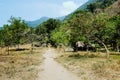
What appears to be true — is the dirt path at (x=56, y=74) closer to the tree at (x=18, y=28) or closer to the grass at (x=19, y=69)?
the grass at (x=19, y=69)

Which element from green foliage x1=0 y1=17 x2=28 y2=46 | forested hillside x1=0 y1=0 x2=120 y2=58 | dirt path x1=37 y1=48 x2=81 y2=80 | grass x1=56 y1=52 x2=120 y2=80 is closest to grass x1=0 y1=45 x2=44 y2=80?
dirt path x1=37 y1=48 x2=81 y2=80

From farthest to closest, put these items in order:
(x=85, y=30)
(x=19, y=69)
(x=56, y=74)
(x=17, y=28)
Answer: (x=17, y=28), (x=85, y=30), (x=19, y=69), (x=56, y=74)

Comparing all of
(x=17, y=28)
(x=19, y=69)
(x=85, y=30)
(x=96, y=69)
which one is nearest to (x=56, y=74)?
(x=96, y=69)

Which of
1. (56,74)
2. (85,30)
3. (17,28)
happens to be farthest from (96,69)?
(17,28)

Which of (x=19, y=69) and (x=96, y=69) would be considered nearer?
(x=96, y=69)

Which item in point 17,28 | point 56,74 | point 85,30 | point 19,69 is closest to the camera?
point 56,74

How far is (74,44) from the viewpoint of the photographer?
374 feet

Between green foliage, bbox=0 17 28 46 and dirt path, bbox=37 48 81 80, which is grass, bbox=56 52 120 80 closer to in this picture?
dirt path, bbox=37 48 81 80

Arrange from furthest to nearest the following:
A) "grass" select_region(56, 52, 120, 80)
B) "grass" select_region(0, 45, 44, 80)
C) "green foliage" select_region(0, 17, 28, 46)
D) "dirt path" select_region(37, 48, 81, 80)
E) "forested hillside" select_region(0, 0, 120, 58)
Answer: "green foliage" select_region(0, 17, 28, 46)
"forested hillside" select_region(0, 0, 120, 58)
"grass" select_region(0, 45, 44, 80)
"grass" select_region(56, 52, 120, 80)
"dirt path" select_region(37, 48, 81, 80)

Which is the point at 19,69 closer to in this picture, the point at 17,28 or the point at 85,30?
the point at 85,30

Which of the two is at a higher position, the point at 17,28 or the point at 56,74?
the point at 17,28

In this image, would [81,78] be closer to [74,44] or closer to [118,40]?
[118,40]

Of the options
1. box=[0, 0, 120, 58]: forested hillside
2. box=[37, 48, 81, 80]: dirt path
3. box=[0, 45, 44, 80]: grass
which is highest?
box=[0, 0, 120, 58]: forested hillside

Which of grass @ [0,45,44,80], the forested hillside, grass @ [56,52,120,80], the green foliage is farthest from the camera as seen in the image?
the green foliage
